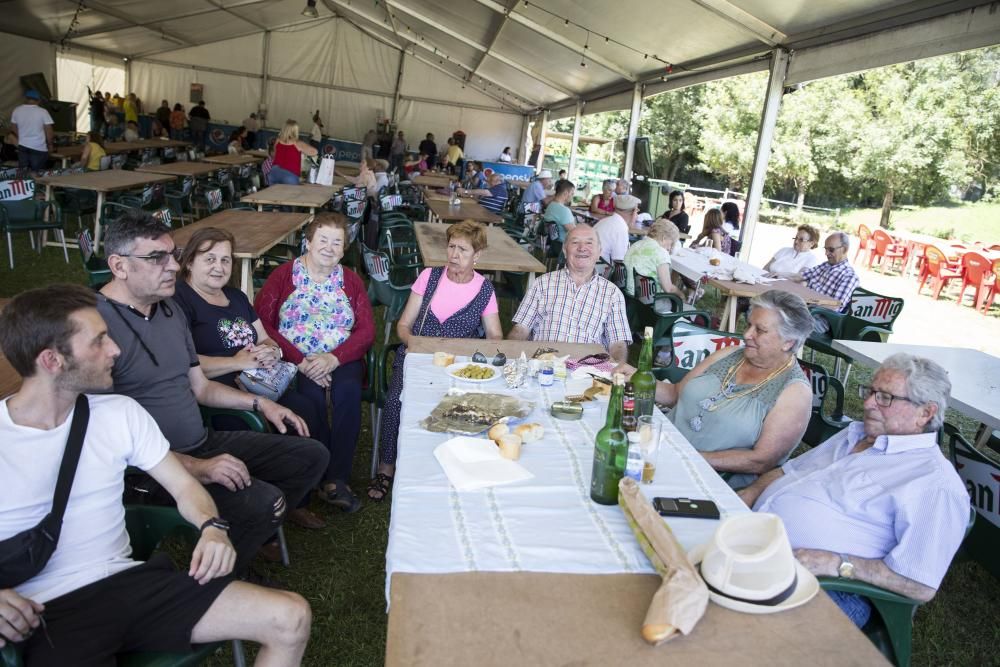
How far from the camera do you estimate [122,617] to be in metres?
1.46

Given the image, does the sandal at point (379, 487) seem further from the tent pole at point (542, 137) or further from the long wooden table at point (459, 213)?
the tent pole at point (542, 137)

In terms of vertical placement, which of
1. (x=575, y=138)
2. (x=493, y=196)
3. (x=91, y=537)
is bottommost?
(x=91, y=537)

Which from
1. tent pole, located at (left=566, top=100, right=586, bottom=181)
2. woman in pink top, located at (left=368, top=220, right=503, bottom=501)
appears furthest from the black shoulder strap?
tent pole, located at (left=566, top=100, right=586, bottom=181)

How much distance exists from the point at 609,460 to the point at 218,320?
1.83 m

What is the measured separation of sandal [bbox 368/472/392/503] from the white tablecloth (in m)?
1.10

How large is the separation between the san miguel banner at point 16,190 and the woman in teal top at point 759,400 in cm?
620

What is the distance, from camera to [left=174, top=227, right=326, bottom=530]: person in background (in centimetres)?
263

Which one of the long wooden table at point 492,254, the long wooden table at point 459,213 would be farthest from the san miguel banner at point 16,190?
the long wooden table at point 459,213

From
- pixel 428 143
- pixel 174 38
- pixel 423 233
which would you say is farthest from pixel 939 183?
pixel 174 38

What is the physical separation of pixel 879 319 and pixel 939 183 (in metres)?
18.8

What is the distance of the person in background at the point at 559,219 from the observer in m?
7.33

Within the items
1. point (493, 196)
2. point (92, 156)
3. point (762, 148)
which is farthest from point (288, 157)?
point (762, 148)

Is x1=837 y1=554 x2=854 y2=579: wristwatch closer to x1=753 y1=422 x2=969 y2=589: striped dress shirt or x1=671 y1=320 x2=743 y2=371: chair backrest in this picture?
x1=753 y1=422 x2=969 y2=589: striped dress shirt

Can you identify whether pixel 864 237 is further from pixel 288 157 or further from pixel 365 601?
pixel 365 601
